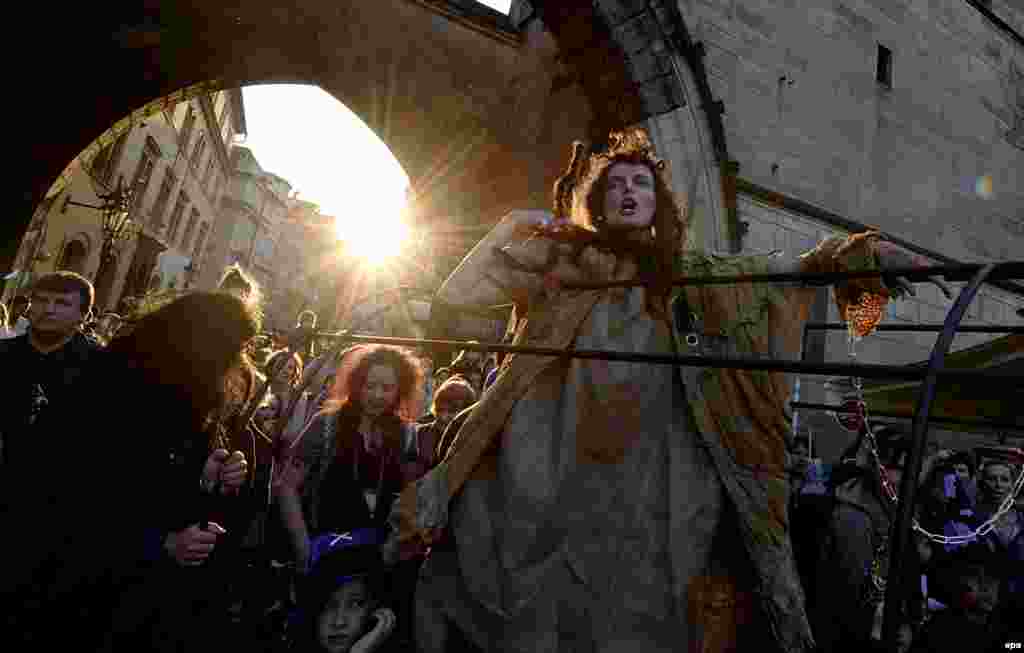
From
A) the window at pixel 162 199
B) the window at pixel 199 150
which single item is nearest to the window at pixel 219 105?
the window at pixel 199 150

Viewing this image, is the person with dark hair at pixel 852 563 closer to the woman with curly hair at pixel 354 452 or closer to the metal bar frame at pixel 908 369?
the woman with curly hair at pixel 354 452

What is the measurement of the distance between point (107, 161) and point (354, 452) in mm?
18872

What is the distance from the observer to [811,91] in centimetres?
793

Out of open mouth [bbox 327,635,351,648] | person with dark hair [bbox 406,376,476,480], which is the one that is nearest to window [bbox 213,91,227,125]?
person with dark hair [bbox 406,376,476,480]

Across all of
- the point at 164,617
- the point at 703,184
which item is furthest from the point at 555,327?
the point at 703,184

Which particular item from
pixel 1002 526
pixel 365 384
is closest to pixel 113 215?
pixel 365 384

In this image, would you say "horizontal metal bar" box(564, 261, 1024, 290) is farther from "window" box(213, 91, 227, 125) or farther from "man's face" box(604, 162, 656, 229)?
"window" box(213, 91, 227, 125)

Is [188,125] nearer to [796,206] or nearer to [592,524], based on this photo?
[796,206]

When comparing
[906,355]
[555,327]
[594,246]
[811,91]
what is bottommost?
[555,327]

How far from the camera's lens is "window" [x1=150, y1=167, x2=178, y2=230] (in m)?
22.8

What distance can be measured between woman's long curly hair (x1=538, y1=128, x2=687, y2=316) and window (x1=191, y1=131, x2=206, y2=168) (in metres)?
29.8

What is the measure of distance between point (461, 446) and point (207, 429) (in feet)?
4.08

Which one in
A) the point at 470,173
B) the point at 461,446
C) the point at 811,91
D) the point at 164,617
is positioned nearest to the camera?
the point at 461,446

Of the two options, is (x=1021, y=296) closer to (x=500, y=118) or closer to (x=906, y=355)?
(x=906, y=355)
